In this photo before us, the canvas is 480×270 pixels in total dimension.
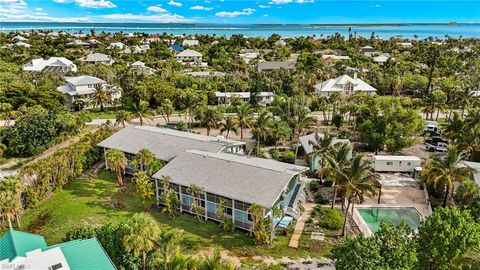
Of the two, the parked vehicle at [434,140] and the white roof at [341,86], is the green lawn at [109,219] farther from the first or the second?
the white roof at [341,86]

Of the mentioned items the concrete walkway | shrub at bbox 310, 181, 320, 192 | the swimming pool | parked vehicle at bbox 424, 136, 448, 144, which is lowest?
the swimming pool

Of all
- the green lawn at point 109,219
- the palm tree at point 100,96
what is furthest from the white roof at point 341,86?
the green lawn at point 109,219

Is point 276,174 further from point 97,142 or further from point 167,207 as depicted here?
point 97,142

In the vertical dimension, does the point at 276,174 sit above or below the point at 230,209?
above

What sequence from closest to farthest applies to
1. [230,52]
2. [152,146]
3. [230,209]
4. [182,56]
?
[230,209] < [152,146] < [182,56] < [230,52]

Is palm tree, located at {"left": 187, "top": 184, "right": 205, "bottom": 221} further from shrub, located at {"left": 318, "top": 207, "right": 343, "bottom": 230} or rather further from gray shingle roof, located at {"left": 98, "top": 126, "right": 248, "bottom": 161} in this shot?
shrub, located at {"left": 318, "top": 207, "right": 343, "bottom": 230}

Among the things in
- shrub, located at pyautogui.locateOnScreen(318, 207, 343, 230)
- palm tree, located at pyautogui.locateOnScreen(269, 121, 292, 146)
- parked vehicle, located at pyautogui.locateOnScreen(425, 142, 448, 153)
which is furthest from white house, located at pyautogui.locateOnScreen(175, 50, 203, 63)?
shrub, located at pyautogui.locateOnScreen(318, 207, 343, 230)

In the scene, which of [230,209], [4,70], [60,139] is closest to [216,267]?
[230,209]
